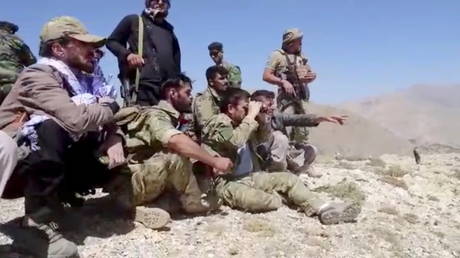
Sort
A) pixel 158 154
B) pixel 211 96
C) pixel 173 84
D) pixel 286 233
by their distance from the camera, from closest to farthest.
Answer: pixel 158 154 → pixel 173 84 → pixel 286 233 → pixel 211 96

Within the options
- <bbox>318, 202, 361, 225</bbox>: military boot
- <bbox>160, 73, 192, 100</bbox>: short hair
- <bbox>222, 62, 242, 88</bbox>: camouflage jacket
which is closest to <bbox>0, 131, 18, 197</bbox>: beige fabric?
<bbox>160, 73, 192, 100</bbox>: short hair

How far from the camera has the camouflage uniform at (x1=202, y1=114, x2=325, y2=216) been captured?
5508 mm

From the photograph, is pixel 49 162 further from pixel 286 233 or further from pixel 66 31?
pixel 286 233

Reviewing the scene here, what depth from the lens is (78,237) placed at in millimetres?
4648

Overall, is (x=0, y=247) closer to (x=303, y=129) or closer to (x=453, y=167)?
(x=303, y=129)

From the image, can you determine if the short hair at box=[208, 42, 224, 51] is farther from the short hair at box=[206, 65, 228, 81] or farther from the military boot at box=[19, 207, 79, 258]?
the military boot at box=[19, 207, 79, 258]

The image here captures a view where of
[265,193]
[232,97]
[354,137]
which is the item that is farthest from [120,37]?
[354,137]

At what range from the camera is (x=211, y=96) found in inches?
250

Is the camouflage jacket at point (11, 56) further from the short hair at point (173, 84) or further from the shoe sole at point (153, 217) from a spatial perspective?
the shoe sole at point (153, 217)

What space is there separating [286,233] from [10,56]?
354 cm

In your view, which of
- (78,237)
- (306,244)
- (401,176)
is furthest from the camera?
(401,176)

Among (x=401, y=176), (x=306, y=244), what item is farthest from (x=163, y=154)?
(x=401, y=176)

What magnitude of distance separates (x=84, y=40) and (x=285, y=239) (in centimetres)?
258

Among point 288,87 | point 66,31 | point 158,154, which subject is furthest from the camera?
point 288,87
